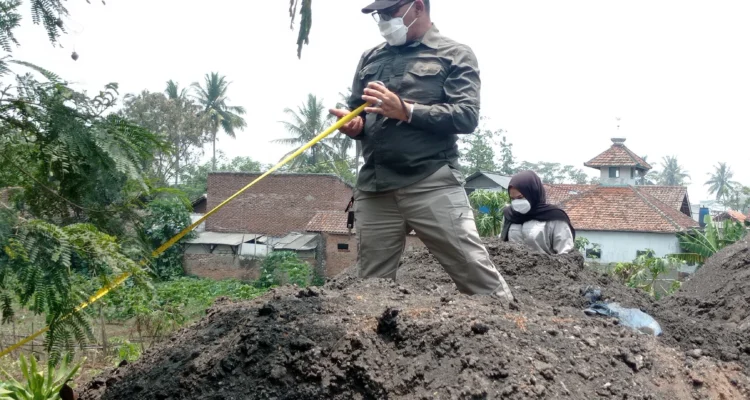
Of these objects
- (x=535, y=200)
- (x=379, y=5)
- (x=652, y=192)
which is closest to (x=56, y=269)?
(x=379, y=5)

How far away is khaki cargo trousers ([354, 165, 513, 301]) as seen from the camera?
3879mm

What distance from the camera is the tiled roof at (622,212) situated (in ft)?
107

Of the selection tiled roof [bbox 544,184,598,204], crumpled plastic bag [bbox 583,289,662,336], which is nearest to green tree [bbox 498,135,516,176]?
tiled roof [bbox 544,184,598,204]

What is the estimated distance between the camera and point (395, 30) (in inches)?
163

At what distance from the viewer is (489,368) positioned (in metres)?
2.83

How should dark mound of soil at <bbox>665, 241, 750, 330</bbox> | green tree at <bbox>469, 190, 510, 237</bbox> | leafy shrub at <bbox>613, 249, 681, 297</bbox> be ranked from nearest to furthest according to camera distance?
dark mound of soil at <bbox>665, 241, 750, 330</bbox> → leafy shrub at <bbox>613, 249, 681, 297</bbox> → green tree at <bbox>469, 190, 510, 237</bbox>

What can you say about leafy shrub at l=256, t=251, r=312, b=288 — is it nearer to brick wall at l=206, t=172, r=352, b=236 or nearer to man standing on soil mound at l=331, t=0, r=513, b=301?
brick wall at l=206, t=172, r=352, b=236

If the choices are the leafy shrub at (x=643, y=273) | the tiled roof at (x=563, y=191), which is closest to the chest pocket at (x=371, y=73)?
the leafy shrub at (x=643, y=273)

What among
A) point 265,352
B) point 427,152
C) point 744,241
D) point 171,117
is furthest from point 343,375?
point 171,117

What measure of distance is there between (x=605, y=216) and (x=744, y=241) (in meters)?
24.6

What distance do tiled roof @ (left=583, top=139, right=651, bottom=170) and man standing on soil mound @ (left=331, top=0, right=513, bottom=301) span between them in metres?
33.9

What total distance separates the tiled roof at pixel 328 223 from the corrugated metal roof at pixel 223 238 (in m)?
4.03

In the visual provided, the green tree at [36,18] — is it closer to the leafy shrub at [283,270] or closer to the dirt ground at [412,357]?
the dirt ground at [412,357]

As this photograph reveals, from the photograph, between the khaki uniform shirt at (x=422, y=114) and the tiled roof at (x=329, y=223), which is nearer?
the khaki uniform shirt at (x=422, y=114)
